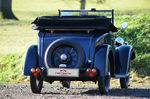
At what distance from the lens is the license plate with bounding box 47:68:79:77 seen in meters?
10.6

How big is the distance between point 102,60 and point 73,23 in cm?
102

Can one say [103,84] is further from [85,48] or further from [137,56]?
[137,56]

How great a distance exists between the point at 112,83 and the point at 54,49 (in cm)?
483

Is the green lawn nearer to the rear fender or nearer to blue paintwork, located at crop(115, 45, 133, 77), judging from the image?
blue paintwork, located at crop(115, 45, 133, 77)

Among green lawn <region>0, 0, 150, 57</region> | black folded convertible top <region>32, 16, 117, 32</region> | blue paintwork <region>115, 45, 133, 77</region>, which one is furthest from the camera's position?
green lawn <region>0, 0, 150, 57</region>

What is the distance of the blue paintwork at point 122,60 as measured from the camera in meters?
12.0

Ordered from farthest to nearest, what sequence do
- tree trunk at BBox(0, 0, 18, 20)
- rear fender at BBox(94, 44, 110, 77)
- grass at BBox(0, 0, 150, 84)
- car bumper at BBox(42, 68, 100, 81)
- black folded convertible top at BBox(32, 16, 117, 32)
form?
tree trunk at BBox(0, 0, 18, 20) < grass at BBox(0, 0, 150, 84) < black folded convertible top at BBox(32, 16, 117, 32) < rear fender at BBox(94, 44, 110, 77) < car bumper at BBox(42, 68, 100, 81)

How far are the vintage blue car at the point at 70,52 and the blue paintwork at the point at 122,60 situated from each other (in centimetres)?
56

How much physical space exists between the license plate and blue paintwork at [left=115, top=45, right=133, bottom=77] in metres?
1.54

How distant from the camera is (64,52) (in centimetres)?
1083

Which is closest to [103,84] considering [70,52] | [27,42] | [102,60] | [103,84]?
[103,84]

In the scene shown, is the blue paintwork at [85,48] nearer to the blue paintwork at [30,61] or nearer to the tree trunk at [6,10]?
the blue paintwork at [30,61]

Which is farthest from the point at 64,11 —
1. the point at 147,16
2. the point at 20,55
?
the point at 147,16

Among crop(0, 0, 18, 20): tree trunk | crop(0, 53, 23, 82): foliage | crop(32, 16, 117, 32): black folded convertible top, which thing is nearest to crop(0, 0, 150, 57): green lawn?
crop(0, 0, 18, 20): tree trunk
